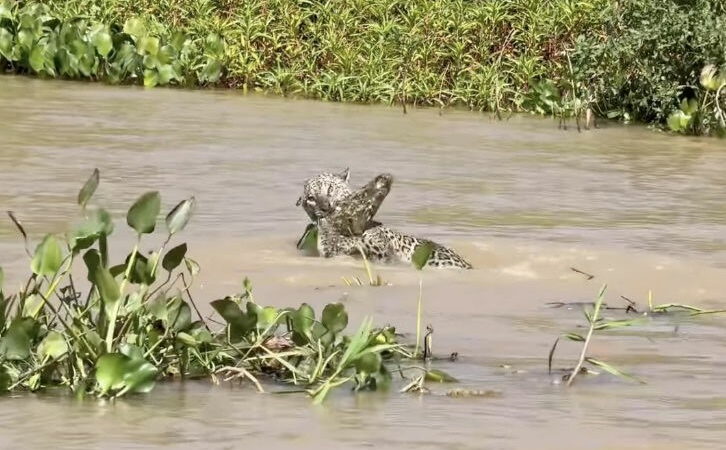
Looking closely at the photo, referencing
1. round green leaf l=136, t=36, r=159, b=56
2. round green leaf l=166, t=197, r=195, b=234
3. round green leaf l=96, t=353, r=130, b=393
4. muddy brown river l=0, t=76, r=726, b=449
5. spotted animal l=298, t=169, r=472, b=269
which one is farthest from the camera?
round green leaf l=136, t=36, r=159, b=56

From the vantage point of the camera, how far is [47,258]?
17.8 feet

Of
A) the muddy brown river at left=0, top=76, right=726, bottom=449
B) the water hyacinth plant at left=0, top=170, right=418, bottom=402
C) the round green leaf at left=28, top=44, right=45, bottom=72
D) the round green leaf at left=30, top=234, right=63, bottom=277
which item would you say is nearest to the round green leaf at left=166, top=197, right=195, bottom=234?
the water hyacinth plant at left=0, top=170, right=418, bottom=402

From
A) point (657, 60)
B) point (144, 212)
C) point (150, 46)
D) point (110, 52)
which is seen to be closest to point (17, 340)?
point (144, 212)

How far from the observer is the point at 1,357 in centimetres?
528

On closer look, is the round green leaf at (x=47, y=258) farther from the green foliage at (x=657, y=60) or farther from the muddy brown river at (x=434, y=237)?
the green foliage at (x=657, y=60)

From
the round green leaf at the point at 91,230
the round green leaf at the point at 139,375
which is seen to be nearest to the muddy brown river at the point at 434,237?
the round green leaf at the point at 139,375

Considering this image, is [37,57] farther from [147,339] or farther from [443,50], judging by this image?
[147,339]

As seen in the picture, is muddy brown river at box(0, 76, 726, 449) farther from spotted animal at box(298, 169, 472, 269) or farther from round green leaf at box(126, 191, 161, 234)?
round green leaf at box(126, 191, 161, 234)

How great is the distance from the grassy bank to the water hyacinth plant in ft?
30.1

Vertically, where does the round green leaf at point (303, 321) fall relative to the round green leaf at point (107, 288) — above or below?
below

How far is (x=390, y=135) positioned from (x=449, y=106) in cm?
231

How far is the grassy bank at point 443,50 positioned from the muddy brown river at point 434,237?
1.42 ft

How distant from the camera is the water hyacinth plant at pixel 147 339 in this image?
5277 mm

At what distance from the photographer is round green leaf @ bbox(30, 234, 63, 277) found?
543 cm
